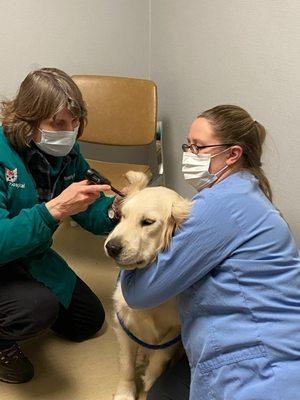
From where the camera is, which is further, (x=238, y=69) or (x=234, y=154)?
(x=238, y=69)

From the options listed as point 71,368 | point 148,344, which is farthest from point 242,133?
point 71,368

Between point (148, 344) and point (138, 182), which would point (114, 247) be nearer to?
point (138, 182)

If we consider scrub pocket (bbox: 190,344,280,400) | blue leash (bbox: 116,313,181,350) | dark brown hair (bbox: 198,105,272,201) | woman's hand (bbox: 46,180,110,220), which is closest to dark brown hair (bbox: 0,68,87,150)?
woman's hand (bbox: 46,180,110,220)

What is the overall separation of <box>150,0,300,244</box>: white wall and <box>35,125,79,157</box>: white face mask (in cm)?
98

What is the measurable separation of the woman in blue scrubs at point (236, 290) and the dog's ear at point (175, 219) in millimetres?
25

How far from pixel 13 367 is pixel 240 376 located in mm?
988

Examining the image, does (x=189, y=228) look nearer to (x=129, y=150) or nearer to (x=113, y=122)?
(x=113, y=122)

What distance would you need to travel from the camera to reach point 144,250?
118 cm

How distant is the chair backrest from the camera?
9.02 ft

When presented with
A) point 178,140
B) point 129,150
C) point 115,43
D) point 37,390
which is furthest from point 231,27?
point 37,390

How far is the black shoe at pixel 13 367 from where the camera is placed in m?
1.66

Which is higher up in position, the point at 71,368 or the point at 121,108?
the point at 121,108

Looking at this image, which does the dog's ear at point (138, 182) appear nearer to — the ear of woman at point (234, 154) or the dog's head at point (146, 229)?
the dog's head at point (146, 229)

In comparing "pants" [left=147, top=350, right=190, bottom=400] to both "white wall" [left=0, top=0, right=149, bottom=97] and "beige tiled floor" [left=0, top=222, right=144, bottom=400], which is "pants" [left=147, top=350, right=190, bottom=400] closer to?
"beige tiled floor" [left=0, top=222, right=144, bottom=400]
